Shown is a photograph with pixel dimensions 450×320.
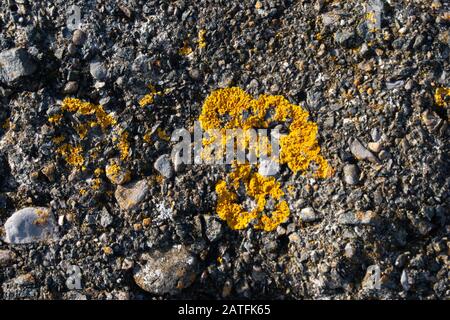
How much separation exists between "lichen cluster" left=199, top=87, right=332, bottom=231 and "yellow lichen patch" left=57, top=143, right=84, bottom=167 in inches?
22.9

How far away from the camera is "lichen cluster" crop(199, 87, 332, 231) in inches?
109

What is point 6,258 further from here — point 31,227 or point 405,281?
point 405,281

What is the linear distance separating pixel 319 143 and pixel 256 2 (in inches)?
29.8

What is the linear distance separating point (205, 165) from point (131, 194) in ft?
1.18

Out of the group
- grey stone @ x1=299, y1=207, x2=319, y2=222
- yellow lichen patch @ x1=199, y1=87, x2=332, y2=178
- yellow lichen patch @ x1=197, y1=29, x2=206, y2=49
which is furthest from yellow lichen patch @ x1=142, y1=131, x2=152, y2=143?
grey stone @ x1=299, y1=207, x2=319, y2=222

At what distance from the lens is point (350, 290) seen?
2646mm

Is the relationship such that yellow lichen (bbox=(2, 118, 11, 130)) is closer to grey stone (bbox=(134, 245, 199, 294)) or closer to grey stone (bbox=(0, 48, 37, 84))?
grey stone (bbox=(0, 48, 37, 84))

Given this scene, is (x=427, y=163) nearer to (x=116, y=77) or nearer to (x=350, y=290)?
(x=350, y=290)

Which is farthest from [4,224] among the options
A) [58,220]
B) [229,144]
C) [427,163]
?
[427,163]

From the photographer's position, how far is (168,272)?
8.91 feet

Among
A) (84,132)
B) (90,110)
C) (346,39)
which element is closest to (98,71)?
(90,110)

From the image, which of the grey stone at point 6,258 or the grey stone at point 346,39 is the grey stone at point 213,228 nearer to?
the grey stone at point 6,258

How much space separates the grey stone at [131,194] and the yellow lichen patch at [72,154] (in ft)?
0.74

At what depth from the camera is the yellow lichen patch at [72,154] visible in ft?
9.40
